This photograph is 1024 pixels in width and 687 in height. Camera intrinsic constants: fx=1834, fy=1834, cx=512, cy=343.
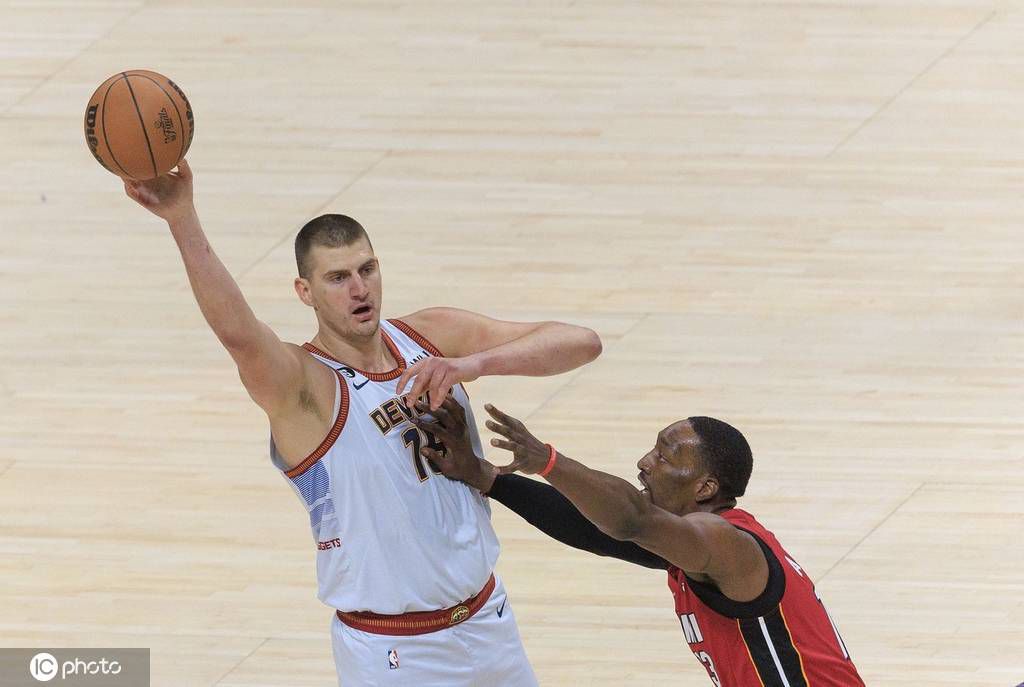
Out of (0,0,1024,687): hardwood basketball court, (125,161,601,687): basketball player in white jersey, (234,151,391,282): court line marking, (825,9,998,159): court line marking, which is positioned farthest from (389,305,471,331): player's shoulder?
(825,9,998,159): court line marking

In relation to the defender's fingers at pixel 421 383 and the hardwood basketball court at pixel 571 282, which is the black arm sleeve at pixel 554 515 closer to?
the defender's fingers at pixel 421 383

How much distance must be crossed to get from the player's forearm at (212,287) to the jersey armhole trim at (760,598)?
60.4 inches

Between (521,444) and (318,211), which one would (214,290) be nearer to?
(521,444)

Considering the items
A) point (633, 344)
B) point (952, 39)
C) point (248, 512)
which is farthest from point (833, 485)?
point (952, 39)

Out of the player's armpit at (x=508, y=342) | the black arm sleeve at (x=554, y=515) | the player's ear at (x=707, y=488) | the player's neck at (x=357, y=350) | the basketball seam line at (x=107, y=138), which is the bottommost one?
the black arm sleeve at (x=554, y=515)

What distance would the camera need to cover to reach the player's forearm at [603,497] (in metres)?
5.07

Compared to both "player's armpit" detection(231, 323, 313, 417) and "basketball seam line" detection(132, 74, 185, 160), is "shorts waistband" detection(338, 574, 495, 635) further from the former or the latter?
"basketball seam line" detection(132, 74, 185, 160)

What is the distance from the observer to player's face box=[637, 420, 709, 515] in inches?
216

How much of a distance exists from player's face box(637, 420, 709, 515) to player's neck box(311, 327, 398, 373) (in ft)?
3.05

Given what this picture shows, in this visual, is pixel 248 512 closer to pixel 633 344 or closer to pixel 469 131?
pixel 633 344

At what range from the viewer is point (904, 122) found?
12500mm

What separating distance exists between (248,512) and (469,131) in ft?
14.6

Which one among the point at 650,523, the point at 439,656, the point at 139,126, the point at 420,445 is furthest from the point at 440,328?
the point at 650,523

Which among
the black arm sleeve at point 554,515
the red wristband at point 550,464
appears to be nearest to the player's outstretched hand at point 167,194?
the red wristband at point 550,464
